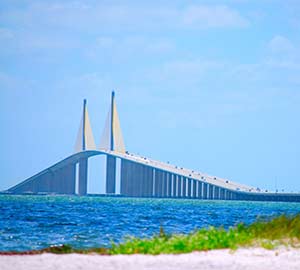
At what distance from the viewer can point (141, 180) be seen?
102250 millimetres

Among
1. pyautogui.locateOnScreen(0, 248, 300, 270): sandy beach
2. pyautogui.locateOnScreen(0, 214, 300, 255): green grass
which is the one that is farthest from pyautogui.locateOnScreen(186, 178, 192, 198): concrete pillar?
pyautogui.locateOnScreen(0, 248, 300, 270): sandy beach

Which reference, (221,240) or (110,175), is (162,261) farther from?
(110,175)

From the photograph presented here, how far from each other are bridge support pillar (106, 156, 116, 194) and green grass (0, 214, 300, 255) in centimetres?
8591

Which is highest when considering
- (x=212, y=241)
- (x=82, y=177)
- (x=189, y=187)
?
(x=82, y=177)

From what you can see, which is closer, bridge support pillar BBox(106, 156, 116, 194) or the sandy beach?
the sandy beach

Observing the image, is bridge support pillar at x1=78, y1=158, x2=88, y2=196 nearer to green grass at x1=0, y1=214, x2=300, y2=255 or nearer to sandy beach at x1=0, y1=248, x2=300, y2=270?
green grass at x1=0, y1=214, x2=300, y2=255

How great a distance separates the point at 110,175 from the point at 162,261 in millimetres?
90603

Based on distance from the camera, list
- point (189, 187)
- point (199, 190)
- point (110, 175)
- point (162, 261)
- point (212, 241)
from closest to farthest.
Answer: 1. point (162, 261)
2. point (212, 241)
3. point (110, 175)
4. point (189, 187)
5. point (199, 190)

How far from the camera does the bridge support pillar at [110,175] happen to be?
3937 inches

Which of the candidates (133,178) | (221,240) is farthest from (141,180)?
(221,240)

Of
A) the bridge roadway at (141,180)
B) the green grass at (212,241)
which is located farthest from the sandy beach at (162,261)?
the bridge roadway at (141,180)

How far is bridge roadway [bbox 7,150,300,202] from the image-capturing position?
3964 inches

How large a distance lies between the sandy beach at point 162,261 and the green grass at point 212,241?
0.39 meters

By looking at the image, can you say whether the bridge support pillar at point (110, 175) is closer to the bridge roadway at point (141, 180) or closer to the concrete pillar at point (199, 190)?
the bridge roadway at point (141, 180)
